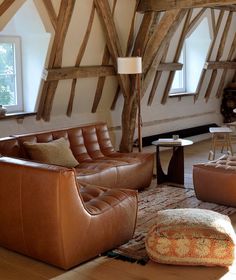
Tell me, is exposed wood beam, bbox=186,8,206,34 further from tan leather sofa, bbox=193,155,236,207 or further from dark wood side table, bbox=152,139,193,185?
tan leather sofa, bbox=193,155,236,207

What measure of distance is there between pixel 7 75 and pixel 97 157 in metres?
1.82

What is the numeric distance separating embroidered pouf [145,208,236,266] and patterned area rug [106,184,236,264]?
200 millimetres

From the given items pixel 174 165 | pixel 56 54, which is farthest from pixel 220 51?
pixel 56 54

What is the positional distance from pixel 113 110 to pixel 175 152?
2116 millimetres

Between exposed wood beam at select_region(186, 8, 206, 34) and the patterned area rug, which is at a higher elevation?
exposed wood beam at select_region(186, 8, 206, 34)

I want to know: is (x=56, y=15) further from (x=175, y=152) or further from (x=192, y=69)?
(x=192, y=69)

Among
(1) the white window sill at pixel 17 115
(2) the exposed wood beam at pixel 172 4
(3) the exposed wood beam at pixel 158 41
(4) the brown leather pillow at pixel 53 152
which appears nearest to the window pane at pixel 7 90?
(1) the white window sill at pixel 17 115

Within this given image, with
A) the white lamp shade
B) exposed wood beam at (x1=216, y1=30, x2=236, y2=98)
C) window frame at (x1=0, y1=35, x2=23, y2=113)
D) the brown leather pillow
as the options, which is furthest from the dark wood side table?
exposed wood beam at (x1=216, y1=30, x2=236, y2=98)

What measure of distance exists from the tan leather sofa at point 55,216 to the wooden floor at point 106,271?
0.07 metres

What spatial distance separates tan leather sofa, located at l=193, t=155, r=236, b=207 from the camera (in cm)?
494

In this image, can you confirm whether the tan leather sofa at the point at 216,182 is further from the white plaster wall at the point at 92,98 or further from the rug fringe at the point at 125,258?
the white plaster wall at the point at 92,98

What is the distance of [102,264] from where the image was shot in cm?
366

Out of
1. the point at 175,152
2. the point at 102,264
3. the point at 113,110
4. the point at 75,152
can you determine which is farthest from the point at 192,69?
the point at 102,264

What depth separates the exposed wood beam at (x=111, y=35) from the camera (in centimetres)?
639
